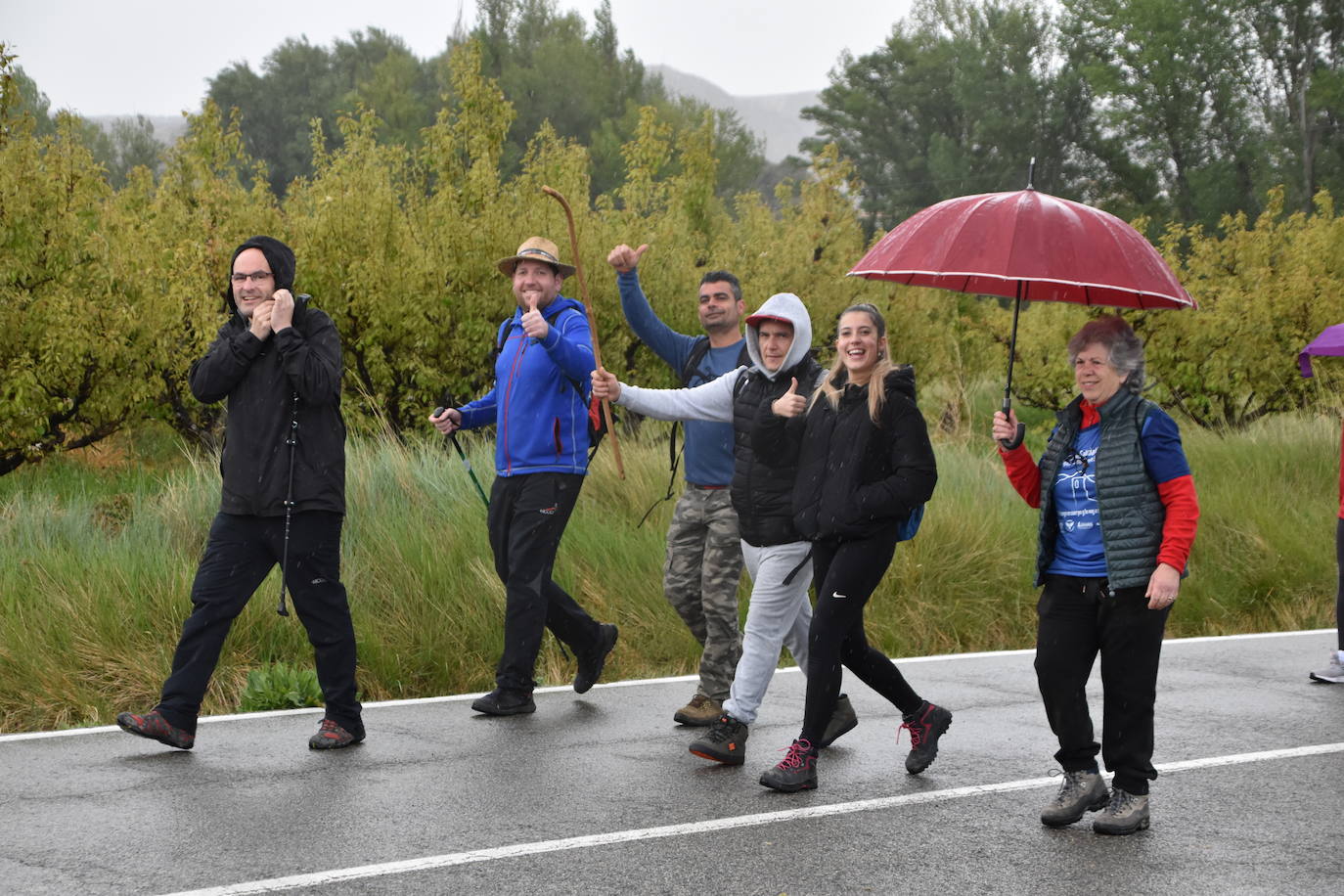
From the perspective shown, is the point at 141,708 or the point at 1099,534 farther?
the point at 141,708

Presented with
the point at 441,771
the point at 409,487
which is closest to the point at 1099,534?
the point at 441,771

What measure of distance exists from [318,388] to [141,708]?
248 centimetres

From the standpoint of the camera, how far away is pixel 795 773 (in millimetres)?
5965

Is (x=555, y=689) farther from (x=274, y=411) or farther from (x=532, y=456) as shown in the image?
(x=274, y=411)

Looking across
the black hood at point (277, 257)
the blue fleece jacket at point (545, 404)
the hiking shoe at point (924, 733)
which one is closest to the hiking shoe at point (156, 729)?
the black hood at point (277, 257)

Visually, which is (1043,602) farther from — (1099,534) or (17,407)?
(17,407)

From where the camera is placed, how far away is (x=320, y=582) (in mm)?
6656

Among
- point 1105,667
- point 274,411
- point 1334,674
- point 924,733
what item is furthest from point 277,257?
point 1334,674

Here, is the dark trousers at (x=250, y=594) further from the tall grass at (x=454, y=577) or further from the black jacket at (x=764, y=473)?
the black jacket at (x=764, y=473)

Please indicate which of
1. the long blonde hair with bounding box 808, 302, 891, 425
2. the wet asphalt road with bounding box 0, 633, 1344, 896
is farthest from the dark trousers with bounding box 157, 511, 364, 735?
the long blonde hair with bounding box 808, 302, 891, 425

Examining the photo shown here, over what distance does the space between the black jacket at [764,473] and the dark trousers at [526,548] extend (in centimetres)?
110

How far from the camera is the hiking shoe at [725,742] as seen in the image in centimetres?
635

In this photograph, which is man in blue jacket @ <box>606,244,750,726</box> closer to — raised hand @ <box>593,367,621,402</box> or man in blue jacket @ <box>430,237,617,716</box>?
man in blue jacket @ <box>430,237,617,716</box>

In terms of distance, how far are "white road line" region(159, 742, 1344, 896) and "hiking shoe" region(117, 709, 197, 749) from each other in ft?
5.75
